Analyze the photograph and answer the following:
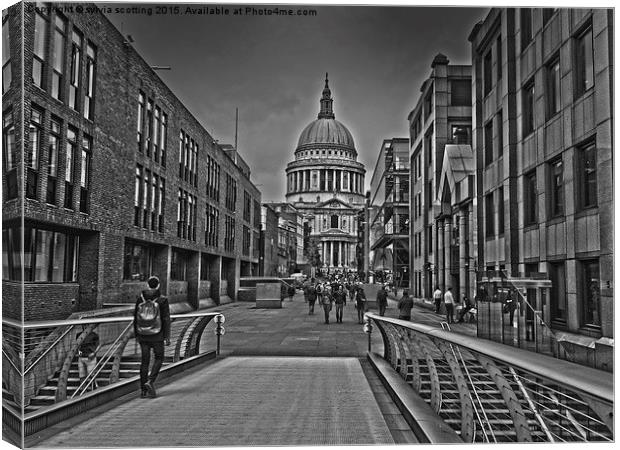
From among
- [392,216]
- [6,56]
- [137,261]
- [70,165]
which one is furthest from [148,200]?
[392,216]

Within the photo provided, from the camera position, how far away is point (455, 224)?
13469mm

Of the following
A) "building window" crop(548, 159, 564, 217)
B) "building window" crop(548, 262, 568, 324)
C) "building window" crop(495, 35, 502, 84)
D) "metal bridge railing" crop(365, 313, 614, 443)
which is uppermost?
"building window" crop(495, 35, 502, 84)

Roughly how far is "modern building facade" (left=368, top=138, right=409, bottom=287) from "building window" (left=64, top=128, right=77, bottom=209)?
483cm

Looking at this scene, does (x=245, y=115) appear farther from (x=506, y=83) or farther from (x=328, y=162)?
(x=328, y=162)

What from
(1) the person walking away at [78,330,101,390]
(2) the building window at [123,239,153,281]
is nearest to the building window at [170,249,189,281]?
(2) the building window at [123,239,153,281]

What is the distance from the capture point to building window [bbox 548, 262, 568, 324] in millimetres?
6778

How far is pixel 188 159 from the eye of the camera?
37.7 feet

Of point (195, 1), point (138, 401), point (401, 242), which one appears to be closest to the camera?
point (195, 1)

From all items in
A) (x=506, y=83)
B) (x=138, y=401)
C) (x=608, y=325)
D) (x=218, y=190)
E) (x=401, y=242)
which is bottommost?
(x=138, y=401)

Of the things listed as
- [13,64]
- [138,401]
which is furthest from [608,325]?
[13,64]

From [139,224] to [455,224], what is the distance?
666 cm

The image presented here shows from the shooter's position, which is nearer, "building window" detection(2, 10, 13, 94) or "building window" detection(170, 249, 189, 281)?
"building window" detection(2, 10, 13, 94)

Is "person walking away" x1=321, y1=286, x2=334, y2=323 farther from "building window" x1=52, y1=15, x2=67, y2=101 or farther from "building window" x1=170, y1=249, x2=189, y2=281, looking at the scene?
"building window" x1=52, y1=15, x2=67, y2=101

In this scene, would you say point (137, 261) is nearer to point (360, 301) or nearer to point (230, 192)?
point (230, 192)
